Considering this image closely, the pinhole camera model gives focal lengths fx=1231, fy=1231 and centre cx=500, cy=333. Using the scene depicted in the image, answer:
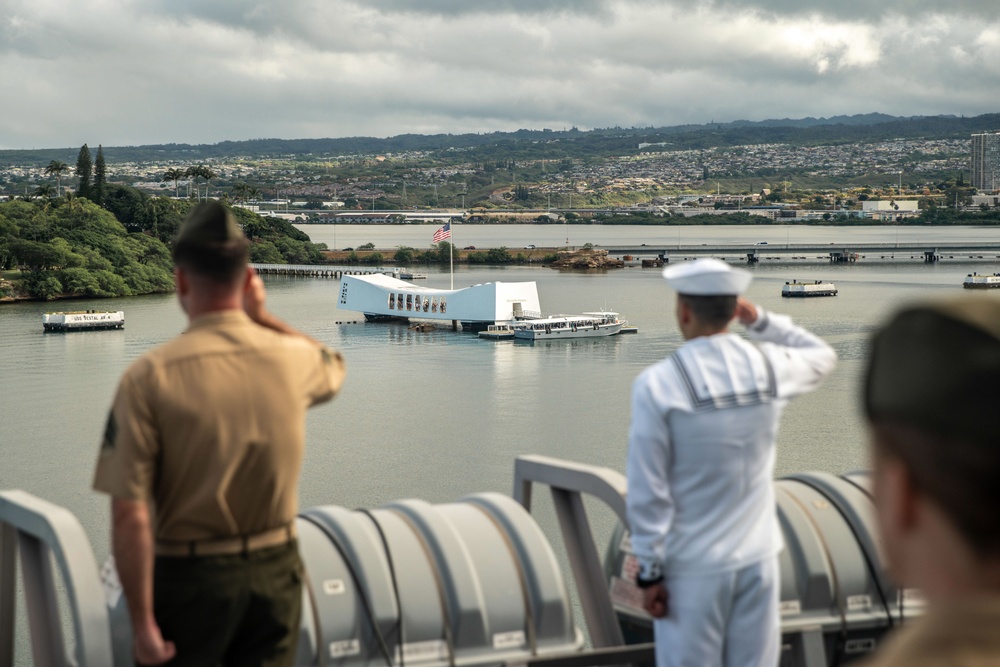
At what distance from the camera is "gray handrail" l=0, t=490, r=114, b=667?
11.1 feet

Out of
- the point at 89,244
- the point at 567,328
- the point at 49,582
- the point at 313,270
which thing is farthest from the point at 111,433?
the point at 313,270

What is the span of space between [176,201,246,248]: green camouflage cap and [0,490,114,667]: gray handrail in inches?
40.0

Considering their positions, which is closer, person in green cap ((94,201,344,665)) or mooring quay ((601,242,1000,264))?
person in green cap ((94,201,344,665))

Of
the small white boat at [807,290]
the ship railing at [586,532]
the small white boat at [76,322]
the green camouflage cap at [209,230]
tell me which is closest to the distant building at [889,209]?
the small white boat at [807,290]

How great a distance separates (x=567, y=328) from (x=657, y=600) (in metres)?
53.8

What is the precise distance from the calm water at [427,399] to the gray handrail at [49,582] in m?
17.9

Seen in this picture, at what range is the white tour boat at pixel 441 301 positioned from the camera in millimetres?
60875

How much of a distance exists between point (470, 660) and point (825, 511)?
5.11 feet

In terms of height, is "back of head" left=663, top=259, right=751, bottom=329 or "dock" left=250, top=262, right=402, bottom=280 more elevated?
"back of head" left=663, top=259, right=751, bottom=329

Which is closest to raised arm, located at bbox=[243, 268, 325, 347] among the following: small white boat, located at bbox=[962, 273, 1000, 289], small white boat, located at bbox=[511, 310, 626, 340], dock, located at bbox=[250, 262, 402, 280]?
small white boat, located at bbox=[511, 310, 626, 340]

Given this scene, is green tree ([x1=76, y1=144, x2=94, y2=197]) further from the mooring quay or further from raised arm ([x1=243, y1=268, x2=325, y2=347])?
raised arm ([x1=243, y1=268, x2=325, y2=347])

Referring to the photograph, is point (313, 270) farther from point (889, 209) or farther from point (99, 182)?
point (889, 209)

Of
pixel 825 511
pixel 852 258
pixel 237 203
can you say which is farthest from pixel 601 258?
pixel 825 511

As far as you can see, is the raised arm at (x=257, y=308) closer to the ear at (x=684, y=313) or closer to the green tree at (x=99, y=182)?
the ear at (x=684, y=313)
